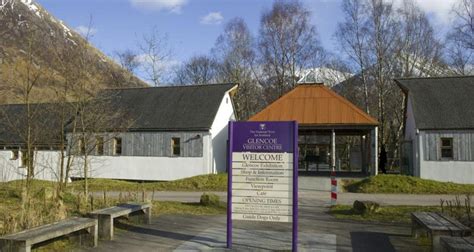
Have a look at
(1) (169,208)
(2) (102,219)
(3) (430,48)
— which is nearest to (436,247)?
(2) (102,219)

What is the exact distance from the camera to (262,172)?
862 centimetres

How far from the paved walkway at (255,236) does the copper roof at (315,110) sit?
670 inches

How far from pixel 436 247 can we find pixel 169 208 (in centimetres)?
811

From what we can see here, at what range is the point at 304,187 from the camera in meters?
25.0

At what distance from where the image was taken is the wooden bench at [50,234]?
22.4ft

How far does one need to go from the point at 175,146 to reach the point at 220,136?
3230mm

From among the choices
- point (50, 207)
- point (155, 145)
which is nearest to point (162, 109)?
point (155, 145)

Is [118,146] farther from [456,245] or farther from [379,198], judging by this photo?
[456,245]

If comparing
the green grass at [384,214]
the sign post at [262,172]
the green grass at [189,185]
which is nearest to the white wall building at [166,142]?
the green grass at [189,185]

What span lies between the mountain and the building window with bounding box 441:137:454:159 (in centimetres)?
1894

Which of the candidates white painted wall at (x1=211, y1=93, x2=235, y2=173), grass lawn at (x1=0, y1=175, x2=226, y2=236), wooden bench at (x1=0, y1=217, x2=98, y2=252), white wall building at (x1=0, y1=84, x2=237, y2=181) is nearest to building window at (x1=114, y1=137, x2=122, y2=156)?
white wall building at (x1=0, y1=84, x2=237, y2=181)

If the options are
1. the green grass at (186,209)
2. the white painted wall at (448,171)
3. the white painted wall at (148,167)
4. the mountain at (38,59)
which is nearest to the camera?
the mountain at (38,59)

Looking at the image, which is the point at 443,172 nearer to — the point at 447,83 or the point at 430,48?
the point at 447,83

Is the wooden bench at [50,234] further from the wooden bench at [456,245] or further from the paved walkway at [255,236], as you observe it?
the wooden bench at [456,245]
